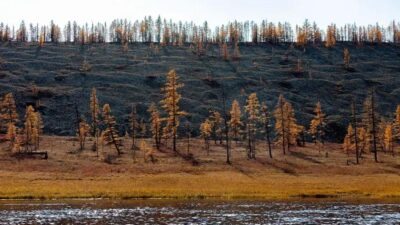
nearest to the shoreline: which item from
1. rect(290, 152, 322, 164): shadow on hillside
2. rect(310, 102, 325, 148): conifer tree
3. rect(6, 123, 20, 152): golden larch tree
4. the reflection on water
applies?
the reflection on water

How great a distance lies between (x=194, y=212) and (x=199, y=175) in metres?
45.2

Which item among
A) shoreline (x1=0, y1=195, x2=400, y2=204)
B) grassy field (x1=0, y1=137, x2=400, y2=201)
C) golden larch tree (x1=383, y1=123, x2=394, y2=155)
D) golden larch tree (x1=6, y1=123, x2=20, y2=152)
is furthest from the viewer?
golden larch tree (x1=383, y1=123, x2=394, y2=155)

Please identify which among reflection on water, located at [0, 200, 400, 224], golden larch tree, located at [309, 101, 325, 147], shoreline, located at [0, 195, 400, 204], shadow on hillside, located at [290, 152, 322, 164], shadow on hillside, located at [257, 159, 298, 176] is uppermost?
golden larch tree, located at [309, 101, 325, 147]

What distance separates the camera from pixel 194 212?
166ft

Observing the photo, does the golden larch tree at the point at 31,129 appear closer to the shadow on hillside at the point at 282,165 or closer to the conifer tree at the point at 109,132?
the conifer tree at the point at 109,132

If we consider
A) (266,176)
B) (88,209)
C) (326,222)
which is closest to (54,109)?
(266,176)

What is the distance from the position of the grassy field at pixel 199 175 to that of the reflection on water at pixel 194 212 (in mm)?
9089

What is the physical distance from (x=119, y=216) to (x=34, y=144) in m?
88.1

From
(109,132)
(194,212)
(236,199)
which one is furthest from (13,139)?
(194,212)

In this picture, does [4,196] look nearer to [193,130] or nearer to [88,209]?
[88,209]

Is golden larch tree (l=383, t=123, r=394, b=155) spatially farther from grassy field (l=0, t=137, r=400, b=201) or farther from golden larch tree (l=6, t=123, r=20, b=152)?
golden larch tree (l=6, t=123, r=20, b=152)

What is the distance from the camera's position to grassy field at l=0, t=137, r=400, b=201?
2813 inches

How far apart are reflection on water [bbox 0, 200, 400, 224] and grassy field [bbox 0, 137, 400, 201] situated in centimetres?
909

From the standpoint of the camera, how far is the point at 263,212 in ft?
167
